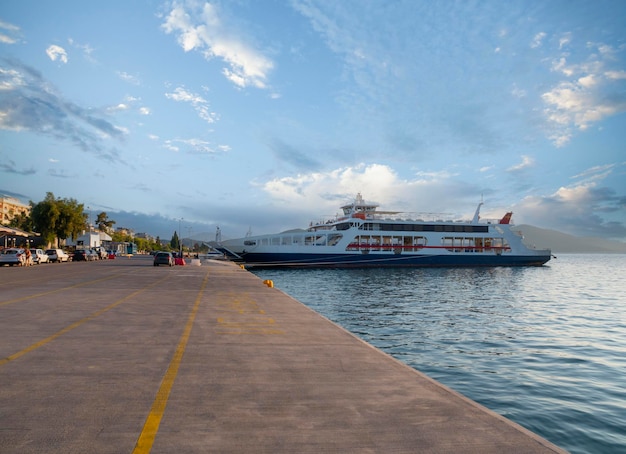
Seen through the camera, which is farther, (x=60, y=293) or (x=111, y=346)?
(x=60, y=293)

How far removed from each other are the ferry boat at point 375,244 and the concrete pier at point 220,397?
5123 centimetres

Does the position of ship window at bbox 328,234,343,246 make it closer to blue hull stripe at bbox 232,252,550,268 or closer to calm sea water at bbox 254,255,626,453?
blue hull stripe at bbox 232,252,550,268

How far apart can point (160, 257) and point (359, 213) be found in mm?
28082

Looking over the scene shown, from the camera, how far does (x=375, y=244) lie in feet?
213

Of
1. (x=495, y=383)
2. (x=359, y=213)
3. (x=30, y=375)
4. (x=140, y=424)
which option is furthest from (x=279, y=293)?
(x=359, y=213)

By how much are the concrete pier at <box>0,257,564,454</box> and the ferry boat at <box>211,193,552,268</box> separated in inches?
2017

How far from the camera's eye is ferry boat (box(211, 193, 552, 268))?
204 feet

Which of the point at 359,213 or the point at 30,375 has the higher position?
the point at 359,213

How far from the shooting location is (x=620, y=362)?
496 inches

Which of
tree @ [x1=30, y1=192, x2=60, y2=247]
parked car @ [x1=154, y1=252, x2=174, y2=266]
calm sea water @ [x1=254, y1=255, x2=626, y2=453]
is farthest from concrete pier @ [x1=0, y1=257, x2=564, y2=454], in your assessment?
tree @ [x1=30, y1=192, x2=60, y2=247]

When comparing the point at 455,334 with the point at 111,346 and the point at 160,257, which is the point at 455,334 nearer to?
the point at 111,346

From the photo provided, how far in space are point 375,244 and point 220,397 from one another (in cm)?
6012

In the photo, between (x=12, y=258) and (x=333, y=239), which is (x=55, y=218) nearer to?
(x=12, y=258)

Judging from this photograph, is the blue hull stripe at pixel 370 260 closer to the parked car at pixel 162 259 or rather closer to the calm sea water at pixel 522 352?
the parked car at pixel 162 259
